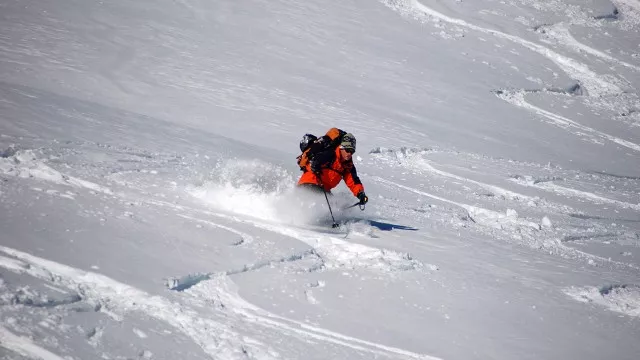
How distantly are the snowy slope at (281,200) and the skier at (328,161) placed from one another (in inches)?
11.8

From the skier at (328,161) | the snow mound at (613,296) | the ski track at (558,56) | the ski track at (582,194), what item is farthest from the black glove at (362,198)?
the ski track at (558,56)

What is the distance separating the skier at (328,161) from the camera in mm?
6820

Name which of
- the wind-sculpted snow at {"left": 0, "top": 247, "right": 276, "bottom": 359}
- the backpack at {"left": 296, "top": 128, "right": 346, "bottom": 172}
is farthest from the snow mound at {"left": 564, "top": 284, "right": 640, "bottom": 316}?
the wind-sculpted snow at {"left": 0, "top": 247, "right": 276, "bottom": 359}

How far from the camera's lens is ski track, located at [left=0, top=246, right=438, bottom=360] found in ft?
11.7

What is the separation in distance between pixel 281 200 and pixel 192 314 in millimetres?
3180

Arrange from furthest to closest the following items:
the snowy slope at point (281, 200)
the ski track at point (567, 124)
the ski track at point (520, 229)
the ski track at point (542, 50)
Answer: the ski track at point (542, 50)
the ski track at point (567, 124)
the ski track at point (520, 229)
the snowy slope at point (281, 200)

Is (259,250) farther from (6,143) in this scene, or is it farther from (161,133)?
(161,133)

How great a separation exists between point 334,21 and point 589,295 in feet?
53.2

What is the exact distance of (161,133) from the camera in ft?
28.6

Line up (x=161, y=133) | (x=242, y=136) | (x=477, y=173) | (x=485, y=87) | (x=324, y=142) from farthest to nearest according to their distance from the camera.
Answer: (x=485, y=87) < (x=477, y=173) < (x=242, y=136) < (x=161, y=133) < (x=324, y=142)

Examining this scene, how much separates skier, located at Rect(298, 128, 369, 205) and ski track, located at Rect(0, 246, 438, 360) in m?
3.02

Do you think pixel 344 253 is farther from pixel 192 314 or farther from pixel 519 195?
pixel 519 195

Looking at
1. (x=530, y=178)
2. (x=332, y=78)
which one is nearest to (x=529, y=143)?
(x=530, y=178)

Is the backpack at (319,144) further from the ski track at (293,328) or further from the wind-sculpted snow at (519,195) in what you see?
the ski track at (293,328)
